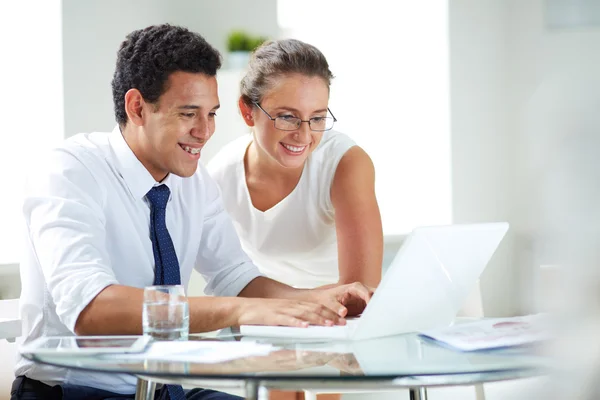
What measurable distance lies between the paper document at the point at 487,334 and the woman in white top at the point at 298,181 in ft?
2.59

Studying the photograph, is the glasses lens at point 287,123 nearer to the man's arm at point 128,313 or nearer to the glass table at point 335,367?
the man's arm at point 128,313

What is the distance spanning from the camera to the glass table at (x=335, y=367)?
36.9 inches

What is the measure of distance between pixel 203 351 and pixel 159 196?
671 mm

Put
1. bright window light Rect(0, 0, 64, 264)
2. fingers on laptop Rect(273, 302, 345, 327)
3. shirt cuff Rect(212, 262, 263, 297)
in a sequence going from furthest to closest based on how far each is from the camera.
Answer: bright window light Rect(0, 0, 64, 264), shirt cuff Rect(212, 262, 263, 297), fingers on laptop Rect(273, 302, 345, 327)

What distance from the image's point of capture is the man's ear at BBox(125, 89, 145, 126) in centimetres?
178

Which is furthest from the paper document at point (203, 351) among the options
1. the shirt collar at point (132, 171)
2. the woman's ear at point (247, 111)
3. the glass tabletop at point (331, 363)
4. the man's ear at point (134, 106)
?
the woman's ear at point (247, 111)

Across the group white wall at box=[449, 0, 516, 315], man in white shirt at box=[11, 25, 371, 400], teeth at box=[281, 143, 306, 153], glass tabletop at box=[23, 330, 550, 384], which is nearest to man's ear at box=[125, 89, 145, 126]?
man in white shirt at box=[11, 25, 371, 400]

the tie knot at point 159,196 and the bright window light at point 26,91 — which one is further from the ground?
the bright window light at point 26,91

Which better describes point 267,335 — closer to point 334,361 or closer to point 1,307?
point 334,361

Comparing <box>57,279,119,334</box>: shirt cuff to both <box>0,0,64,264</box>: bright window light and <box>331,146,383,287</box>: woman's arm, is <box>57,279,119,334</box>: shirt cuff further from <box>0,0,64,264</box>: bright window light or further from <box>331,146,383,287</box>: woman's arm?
<box>0,0,64,264</box>: bright window light

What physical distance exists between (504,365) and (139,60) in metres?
1.10

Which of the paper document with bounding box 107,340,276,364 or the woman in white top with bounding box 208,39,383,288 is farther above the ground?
the woman in white top with bounding box 208,39,383,288

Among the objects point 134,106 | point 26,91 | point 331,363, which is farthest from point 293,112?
point 26,91

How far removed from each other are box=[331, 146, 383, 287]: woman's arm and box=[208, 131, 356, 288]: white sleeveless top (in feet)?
0.28
